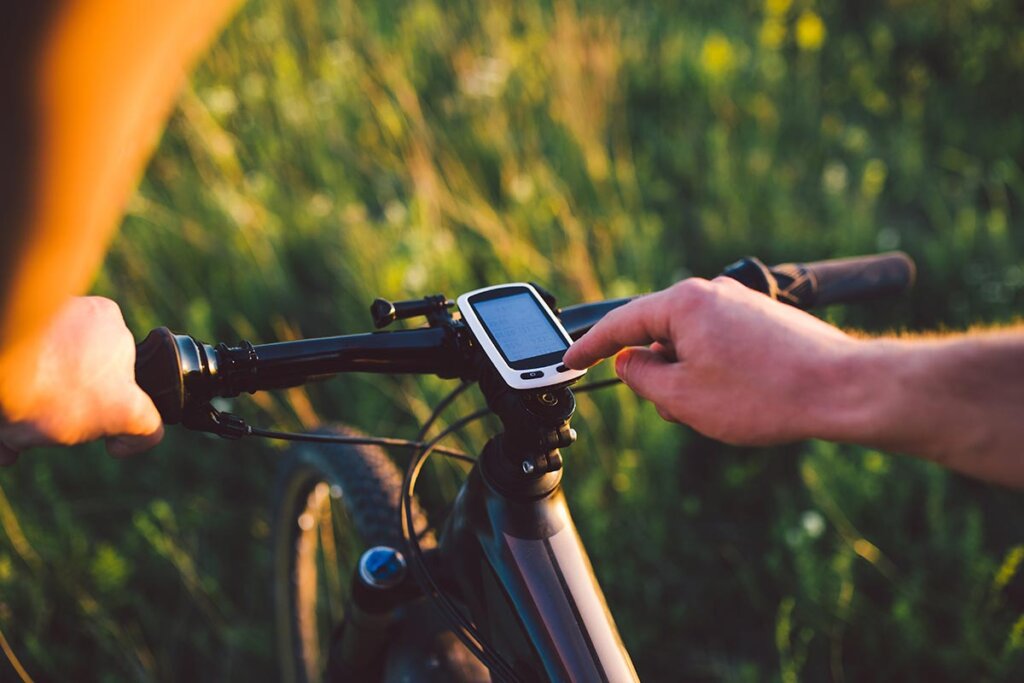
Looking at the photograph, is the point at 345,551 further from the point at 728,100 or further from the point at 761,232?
the point at 728,100

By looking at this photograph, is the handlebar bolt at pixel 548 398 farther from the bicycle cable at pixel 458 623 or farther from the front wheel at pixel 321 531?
the front wheel at pixel 321 531

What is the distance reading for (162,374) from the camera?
0.96 meters

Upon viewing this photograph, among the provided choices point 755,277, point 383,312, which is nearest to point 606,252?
point 755,277

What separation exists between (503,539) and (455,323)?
288mm

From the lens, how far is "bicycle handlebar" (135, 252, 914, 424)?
96cm

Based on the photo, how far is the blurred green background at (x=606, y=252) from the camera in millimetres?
2113

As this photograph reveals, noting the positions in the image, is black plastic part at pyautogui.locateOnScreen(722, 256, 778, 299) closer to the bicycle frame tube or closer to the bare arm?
the bicycle frame tube

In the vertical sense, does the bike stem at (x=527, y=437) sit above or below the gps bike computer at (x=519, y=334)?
below

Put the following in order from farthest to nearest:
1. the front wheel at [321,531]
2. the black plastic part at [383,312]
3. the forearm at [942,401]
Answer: the front wheel at [321,531], the black plastic part at [383,312], the forearm at [942,401]

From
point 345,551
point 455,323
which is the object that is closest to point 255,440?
point 345,551

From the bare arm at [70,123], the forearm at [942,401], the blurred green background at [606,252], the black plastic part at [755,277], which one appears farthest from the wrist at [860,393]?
the blurred green background at [606,252]

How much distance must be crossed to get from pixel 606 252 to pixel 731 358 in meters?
2.02

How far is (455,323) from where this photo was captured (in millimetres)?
1096

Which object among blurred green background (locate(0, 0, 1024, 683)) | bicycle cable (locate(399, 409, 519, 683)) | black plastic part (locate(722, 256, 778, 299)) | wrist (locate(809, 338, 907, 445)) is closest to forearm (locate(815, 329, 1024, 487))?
wrist (locate(809, 338, 907, 445))
